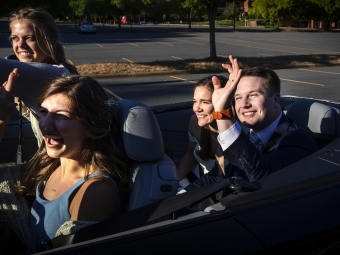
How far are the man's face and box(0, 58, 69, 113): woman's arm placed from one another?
0.95 m

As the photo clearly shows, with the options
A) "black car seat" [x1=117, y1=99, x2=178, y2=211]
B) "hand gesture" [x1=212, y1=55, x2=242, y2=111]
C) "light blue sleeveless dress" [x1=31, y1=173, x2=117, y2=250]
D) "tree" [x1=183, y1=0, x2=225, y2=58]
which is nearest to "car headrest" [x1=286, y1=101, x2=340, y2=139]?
"hand gesture" [x1=212, y1=55, x2=242, y2=111]

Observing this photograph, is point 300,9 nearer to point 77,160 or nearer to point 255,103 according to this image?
point 255,103

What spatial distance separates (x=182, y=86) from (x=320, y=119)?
10278mm

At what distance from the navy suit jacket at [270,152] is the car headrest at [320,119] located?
334 millimetres

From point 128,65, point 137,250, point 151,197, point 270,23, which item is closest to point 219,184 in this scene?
point 151,197

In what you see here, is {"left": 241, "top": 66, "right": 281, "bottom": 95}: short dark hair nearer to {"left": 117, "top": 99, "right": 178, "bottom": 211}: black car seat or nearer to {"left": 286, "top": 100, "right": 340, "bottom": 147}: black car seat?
{"left": 286, "top": 100, "right": 340, "bottom": 147}: black car seat

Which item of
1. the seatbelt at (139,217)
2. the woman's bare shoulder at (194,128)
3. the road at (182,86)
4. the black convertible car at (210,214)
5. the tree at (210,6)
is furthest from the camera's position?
the tree at (210,6)

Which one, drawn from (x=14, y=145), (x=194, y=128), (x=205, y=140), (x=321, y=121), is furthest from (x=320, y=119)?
(x=14, y=145)

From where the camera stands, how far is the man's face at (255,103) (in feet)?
9.36

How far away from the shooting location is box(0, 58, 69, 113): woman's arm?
91.0 inches

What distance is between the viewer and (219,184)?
6.93ft

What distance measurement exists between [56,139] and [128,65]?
14377 millimetres

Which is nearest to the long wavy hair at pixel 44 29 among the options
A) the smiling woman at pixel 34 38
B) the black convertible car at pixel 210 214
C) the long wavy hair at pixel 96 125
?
the smiling woman at pixel 34 38

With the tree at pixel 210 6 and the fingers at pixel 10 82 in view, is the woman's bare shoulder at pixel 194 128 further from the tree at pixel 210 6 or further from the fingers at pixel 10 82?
the tree at pixel 210 6
